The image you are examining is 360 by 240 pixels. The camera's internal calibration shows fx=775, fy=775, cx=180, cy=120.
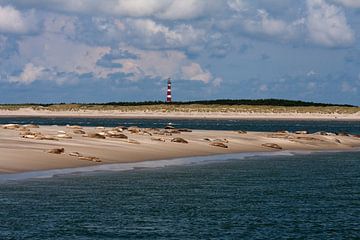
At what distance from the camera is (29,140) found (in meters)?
53.5

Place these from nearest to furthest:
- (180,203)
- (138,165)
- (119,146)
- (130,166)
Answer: (180,203) < (130,166) < (138,165) < (119,146)

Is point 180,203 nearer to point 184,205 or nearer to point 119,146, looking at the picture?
point 184,205

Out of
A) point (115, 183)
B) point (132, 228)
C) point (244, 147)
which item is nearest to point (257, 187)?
point (115, 183)

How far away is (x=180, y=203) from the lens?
29.4 metres

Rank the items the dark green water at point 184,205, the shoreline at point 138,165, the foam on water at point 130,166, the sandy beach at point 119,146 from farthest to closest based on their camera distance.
Result: the sandy beach at point 119,146 < the shoreline at point 138,165 < the foam on water at point 130,166 < the dark green water at point 184,205

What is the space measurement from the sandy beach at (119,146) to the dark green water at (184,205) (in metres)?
4.64

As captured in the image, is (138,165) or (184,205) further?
(138,165)

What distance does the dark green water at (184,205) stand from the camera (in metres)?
23.6

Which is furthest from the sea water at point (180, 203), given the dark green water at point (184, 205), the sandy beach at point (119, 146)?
the sandy beach at point (119, 146)

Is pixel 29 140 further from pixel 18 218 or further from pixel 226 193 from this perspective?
pixel 18 218

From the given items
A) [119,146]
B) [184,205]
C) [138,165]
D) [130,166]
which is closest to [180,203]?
[184,205]

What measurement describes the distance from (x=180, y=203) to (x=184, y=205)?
49 cm

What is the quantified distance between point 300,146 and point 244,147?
6.63m

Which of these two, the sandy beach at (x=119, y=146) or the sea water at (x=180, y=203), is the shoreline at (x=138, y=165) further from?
the sandy beach at (x=119, y=146)
